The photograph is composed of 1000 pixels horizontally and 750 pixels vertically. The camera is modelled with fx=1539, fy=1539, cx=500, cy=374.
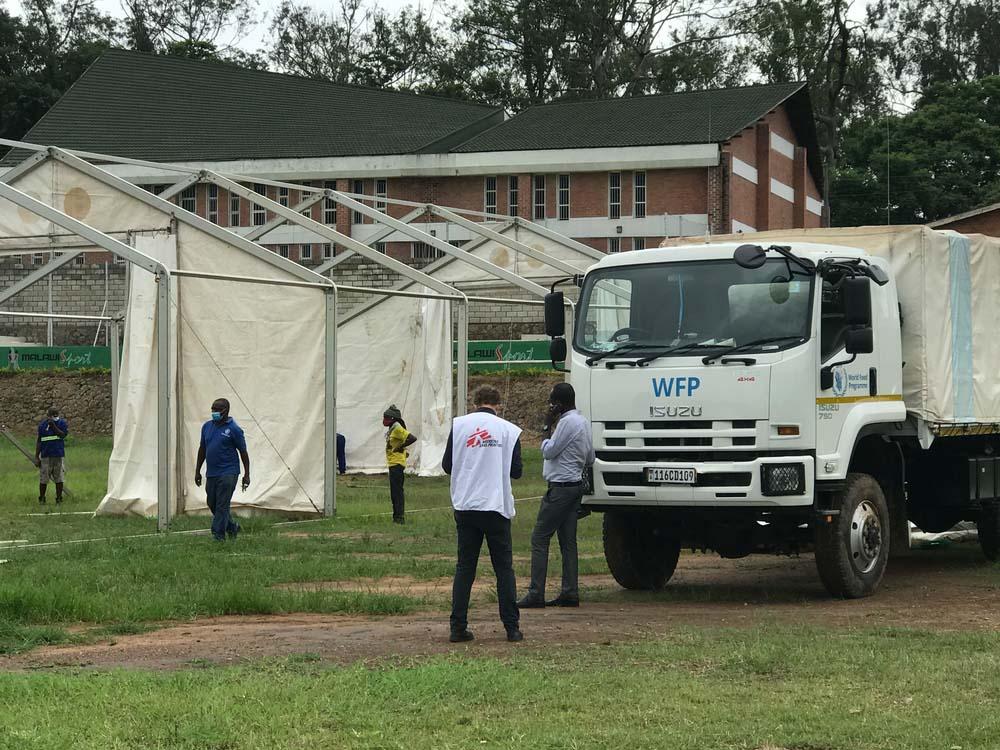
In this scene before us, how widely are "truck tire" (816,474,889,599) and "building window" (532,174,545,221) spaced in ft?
157

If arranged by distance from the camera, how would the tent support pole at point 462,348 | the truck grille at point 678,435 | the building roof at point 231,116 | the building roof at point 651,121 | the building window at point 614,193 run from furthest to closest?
the building roof at point 231,116 < the building window at point 614,193 < the building roof at point 651,121 < the tent support pole at point 462,348 < the truck grille at point 678,435

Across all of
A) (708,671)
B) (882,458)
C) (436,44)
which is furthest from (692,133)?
(708,671)

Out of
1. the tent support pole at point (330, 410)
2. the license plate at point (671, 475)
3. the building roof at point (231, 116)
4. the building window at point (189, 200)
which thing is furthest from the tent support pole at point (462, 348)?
the building window at point (189, 200)

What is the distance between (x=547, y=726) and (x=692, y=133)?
5303 centimetres

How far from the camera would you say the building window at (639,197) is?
59.9 metres

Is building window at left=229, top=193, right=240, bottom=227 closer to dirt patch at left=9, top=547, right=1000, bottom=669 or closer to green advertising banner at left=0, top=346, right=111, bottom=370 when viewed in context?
green advertising banner at left=0, top=346, right=111, bottom=370

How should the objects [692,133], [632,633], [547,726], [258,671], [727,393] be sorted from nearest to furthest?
[547,726], [258,671], [632,633], [727,393], [692,133]

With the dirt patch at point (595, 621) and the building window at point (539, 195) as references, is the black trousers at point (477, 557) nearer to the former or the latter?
the dirt patch at point (595, 621)

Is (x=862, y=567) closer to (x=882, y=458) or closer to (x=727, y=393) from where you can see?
(x=882, y=458)

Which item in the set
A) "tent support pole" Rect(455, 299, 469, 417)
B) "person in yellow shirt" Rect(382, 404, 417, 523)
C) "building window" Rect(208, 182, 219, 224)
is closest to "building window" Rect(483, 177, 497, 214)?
"building window" Rect(208, 182, 219, 224)

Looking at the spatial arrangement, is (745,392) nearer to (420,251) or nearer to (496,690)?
(496,690)

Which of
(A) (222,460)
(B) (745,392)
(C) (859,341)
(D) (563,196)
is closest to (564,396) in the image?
(B) (745,392)

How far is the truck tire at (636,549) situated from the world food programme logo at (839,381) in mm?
2037

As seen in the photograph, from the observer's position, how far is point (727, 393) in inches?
499
